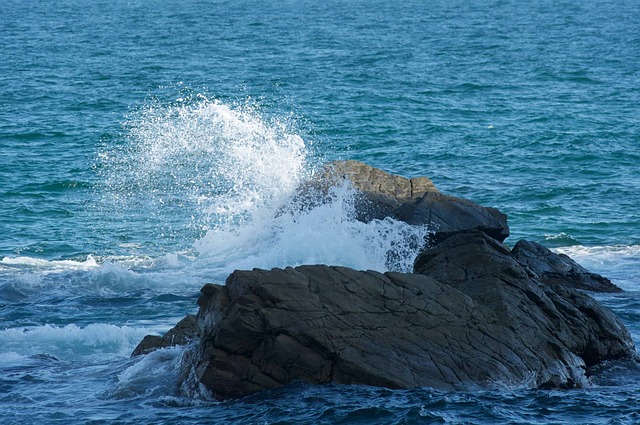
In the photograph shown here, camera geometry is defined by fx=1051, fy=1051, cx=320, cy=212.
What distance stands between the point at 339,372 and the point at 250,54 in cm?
4207

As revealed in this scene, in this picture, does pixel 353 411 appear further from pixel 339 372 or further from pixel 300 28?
pixel 300 28

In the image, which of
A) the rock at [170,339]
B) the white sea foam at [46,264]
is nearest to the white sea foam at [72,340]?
the rock at [170,339]

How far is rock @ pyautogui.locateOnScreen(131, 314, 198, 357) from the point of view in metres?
15.2

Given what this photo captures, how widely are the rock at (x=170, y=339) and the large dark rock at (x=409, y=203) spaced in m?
6.51

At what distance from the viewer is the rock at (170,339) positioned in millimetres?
15188

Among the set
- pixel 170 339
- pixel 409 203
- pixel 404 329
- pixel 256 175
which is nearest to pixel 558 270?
pixel 409 203

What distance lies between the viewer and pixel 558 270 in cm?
1933

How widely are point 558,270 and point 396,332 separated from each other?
262 inches

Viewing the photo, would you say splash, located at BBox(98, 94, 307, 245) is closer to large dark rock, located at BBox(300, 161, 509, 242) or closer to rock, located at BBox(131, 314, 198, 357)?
large dark rock, located at BBox(300, 161, 509, 242)

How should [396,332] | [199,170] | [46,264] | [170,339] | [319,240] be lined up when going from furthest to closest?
[199,170] < [46,264] < [319,240] < [170,339] < [396,332]

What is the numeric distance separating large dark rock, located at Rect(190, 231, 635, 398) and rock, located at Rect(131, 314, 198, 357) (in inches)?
47.5

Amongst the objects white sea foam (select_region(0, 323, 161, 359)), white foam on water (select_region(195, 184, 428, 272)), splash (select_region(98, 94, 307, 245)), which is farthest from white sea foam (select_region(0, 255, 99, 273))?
white sea foam (select_region(0, 323, 161, 359))

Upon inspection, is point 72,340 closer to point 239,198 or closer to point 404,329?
point 404,329

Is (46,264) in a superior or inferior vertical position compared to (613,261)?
superior
